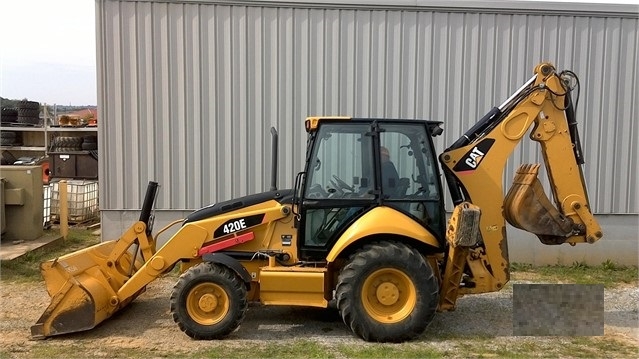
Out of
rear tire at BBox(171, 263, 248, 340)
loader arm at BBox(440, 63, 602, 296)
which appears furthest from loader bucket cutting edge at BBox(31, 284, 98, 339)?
loader arm at BBox(440, 63, 602, 296)

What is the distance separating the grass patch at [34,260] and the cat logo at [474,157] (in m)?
6.13

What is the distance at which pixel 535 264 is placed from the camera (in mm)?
8859

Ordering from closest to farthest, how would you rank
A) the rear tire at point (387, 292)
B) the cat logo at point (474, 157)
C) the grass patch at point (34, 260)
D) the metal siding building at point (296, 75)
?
1. the rear tire at point (387, 292)
2. the cat logo at point (474, 157)
3. the grass patch at point (34, 260)
4. the metal siding building at point (296, 75)

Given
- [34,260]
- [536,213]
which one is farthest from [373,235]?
[34,260]

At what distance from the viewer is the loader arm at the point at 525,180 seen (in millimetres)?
5469

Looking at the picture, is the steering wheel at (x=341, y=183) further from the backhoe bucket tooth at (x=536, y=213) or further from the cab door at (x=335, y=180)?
the backhoe bucket tooth at (x=536, y=213)

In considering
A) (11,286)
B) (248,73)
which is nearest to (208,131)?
(248,73)

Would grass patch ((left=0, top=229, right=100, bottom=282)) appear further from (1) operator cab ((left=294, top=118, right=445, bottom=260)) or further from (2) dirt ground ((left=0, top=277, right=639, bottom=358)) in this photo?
(1) operator cab ((left=294, top=118, right=445, bottom=260))

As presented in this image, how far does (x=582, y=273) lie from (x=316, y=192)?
539 centimetres

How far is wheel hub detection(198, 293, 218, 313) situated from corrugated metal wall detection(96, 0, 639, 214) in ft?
11.8

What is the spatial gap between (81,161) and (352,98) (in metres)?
8.92

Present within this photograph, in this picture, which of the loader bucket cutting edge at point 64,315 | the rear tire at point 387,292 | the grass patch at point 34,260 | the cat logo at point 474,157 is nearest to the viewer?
the rear tire at point 387,292

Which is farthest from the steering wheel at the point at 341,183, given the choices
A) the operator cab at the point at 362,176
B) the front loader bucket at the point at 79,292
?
the front loader bucket at the point at 79,292

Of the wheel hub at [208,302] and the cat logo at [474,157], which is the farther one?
the cat logo at [474,157]
